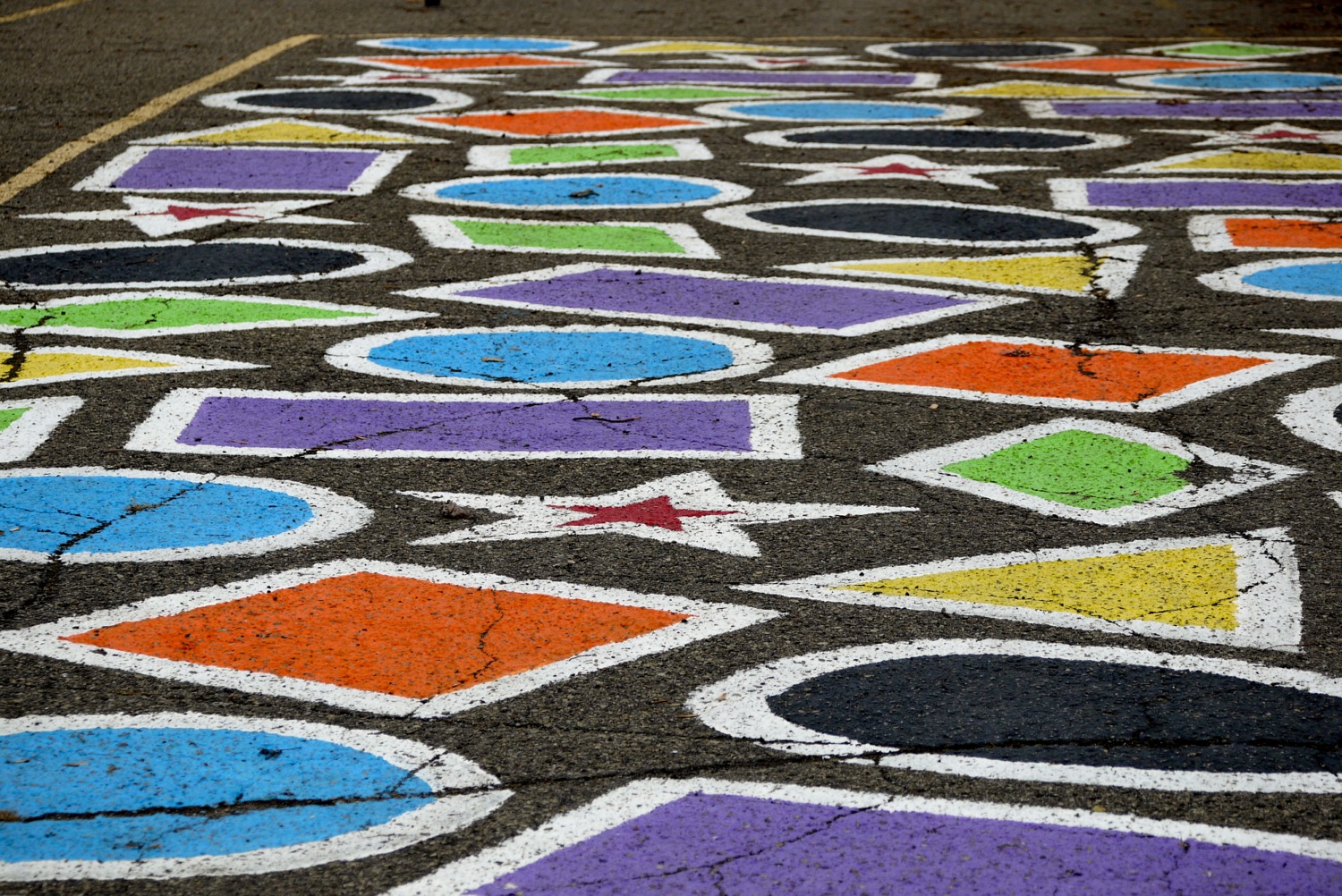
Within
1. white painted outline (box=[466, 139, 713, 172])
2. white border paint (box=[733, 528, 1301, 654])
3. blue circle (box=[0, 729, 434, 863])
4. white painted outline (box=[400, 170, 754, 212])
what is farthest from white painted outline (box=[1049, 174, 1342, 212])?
blue circle (box=[0, 729, 434, 863])

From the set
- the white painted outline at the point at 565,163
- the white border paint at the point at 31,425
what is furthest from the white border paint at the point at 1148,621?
the white painted outline at the point at 565,163

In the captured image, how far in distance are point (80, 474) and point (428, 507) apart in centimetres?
110

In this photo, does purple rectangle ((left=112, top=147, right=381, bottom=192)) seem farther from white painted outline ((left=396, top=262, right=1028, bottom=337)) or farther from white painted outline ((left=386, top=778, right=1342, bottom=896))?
white painted outline ((left=386, top=778, right=1342, bottom=896))

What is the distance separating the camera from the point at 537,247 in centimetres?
777

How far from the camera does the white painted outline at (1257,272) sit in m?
6.91

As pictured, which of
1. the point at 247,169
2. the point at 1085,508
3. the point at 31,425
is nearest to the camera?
the point at 1085,508

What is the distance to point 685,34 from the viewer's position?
16.3 metres

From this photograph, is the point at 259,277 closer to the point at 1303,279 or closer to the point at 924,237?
the point at 924,237

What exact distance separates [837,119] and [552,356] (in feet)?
19.7

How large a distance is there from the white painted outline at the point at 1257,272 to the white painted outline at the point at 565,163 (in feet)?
12.1

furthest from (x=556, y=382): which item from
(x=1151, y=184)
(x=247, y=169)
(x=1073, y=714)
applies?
(x=1151, y=184)

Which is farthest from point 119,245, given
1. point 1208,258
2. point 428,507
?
point 1208,258

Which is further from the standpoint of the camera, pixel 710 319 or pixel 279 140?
pixel 279 140

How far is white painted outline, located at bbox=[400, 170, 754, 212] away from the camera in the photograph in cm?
863
